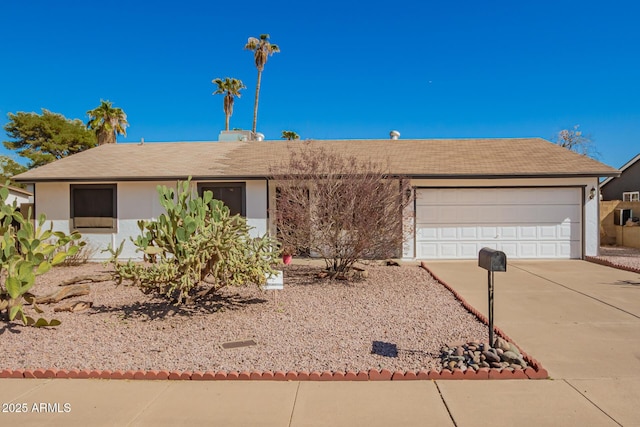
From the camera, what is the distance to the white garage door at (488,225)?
13.5 metres

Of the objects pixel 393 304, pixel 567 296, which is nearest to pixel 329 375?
pixel 393 304

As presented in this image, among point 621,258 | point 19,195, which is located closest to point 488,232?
point 621,258

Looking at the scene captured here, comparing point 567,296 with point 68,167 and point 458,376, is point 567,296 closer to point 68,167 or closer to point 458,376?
point 458,376

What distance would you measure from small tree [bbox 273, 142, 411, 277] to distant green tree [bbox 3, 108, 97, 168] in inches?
1281

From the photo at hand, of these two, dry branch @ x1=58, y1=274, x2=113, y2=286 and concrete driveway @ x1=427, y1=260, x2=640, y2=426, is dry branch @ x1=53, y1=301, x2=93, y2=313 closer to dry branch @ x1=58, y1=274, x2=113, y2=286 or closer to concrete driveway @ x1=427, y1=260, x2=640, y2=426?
dry branch @ x1=58, y1=274, x2=113, y2=286

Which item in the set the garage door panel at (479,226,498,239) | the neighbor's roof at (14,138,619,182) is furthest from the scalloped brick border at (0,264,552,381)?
the garage door panel at (479,226,498,239)

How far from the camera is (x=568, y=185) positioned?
13297 millimetres

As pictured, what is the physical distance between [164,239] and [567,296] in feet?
25.0

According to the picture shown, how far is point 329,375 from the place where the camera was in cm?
436

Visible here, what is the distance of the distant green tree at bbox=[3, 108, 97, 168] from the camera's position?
33938 mm

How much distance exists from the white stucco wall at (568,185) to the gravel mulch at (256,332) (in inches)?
221

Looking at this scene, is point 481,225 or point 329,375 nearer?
point 329,375

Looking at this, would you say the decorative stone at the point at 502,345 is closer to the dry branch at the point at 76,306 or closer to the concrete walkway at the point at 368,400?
the concrete walkway at the point at 368,400

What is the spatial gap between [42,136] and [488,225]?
119ft
